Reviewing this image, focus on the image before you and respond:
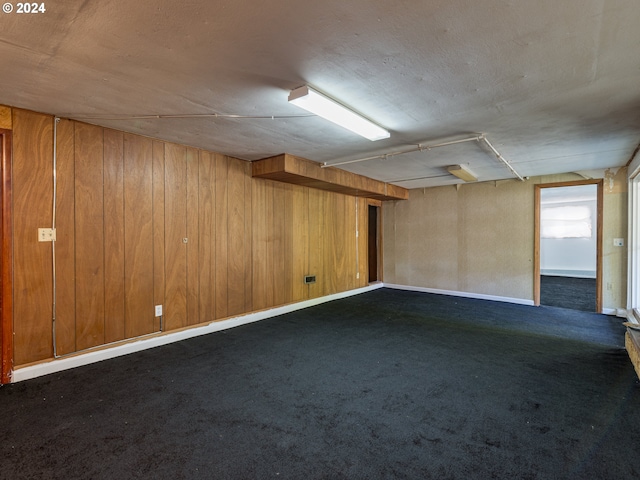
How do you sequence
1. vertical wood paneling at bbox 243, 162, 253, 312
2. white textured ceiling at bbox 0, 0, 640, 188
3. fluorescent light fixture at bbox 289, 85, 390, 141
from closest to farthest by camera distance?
1. white textured ceiling at bbox 0, 0, 640, 188
2. fluorescent light fixture at bbox 289, 85, 390, 141
3. vertical wood paneling at bbox 243, 162, 253, 312

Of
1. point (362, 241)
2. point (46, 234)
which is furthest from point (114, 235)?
point (362, 241)

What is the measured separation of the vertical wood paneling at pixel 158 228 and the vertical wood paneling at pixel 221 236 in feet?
2.29

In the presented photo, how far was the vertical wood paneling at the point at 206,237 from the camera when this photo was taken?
3.89m

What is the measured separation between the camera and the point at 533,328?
4.09 m

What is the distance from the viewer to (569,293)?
6.54 meters

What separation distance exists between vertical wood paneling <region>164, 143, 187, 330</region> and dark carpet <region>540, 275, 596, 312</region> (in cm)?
610

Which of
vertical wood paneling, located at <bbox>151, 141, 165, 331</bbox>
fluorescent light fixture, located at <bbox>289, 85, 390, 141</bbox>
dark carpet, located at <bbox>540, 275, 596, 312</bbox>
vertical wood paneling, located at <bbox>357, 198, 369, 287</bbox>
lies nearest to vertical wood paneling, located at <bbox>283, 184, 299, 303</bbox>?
vertical wood paneling, located at <bbox>151, 141, 165, 331</bbox>

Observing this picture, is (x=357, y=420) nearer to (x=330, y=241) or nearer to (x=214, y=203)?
(x=214, y=203)

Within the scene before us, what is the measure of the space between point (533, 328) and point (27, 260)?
223 inches

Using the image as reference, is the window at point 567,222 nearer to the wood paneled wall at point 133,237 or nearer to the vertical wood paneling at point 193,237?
the wood paneled wall at point 133,237

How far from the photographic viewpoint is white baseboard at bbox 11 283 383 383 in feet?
8.64

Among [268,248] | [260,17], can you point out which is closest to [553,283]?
[268,248]

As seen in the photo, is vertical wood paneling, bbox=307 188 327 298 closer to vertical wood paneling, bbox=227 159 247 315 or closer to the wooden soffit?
the wooden soffit

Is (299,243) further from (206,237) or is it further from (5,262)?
(5,262)
